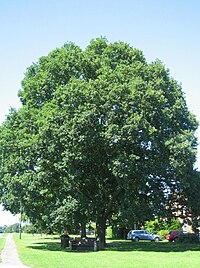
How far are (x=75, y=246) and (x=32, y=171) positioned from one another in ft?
24.7

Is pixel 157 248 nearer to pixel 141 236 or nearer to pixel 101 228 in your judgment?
pixel 101 228

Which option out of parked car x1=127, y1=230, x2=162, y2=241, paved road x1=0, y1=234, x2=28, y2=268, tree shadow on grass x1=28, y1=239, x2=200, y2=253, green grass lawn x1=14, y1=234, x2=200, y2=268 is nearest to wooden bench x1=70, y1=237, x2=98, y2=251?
tree shadow on grass x1=28, y1=239, x2=200, y2=253

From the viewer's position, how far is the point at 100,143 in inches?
1200

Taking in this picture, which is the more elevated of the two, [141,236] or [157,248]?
[157,248]

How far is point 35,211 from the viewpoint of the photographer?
1506 inches

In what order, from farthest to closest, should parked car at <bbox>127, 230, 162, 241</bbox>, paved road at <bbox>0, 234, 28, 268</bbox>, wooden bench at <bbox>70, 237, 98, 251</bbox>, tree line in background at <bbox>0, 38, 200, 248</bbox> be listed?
parked car at <bbox>127, 230, 162, 241</bbox> < wooden bench at <bbox>70, 237, 98, 251</bbox> < tree line in background at <bbox>0, 38, 200, 248</bbox> < paved road at <bbox>0, 234, 28, 268</bbox>

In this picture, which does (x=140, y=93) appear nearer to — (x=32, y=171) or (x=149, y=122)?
(x=149, y=122)

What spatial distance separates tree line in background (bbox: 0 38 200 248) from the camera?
2966cm

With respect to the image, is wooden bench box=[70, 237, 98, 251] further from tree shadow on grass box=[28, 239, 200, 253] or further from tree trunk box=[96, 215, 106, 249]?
tree trunk box=[96, 215, 106, 249]

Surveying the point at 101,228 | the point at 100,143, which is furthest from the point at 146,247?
the point at 100,143

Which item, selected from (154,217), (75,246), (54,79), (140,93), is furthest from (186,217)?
(54,79)

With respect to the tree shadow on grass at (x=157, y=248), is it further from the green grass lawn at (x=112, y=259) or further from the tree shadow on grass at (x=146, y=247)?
the green grass lawn at (x=112, y=259)

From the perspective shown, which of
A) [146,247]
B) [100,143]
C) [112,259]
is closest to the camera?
[112,259]

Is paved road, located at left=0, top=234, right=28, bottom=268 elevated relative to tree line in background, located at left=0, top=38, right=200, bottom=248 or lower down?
lower down
